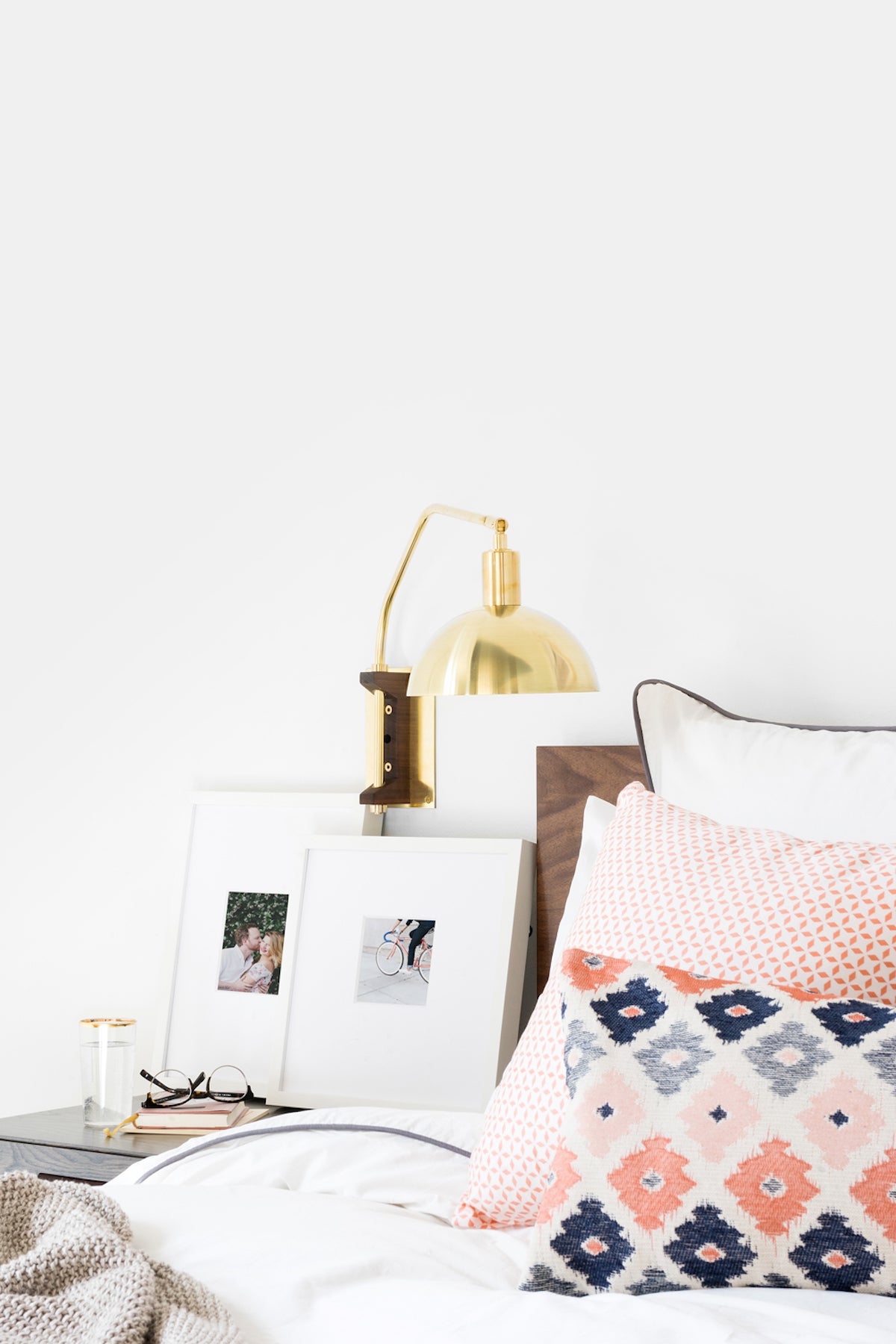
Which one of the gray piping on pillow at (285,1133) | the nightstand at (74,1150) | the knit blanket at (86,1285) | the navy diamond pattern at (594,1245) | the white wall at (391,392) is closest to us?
the knit blanket at (86,1285)

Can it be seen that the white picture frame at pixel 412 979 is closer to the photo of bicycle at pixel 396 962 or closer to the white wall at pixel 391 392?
the photo of bicycle at pixel 396 962

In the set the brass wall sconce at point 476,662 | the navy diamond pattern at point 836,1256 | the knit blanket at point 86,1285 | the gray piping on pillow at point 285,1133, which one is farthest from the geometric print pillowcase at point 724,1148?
the brass wall sconce at point 476,662

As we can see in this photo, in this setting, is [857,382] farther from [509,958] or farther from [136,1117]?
[136,1117]

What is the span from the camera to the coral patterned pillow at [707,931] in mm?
969

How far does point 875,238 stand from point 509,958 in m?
1.13

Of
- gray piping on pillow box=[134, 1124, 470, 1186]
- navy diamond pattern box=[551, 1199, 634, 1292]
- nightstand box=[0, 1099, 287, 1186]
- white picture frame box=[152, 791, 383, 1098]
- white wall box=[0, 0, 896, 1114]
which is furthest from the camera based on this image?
white picture frame box=[152, 791, 383, 1098]

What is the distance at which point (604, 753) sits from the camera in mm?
1680

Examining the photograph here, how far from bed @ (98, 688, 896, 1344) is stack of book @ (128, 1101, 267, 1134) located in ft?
1.01

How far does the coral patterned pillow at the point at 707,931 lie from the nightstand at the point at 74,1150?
1.99ft

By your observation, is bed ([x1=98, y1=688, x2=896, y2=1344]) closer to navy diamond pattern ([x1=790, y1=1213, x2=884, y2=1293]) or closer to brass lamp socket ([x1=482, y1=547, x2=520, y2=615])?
navy diamond pattern ([x1=790, y1=1213, x2=884, y2=1293])

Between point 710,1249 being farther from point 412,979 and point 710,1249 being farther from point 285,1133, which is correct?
point 412,979

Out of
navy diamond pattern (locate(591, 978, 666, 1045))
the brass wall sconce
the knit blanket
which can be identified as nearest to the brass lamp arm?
the brass wall sconce

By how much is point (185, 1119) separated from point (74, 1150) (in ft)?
0.48

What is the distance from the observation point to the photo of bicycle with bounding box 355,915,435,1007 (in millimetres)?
1699
